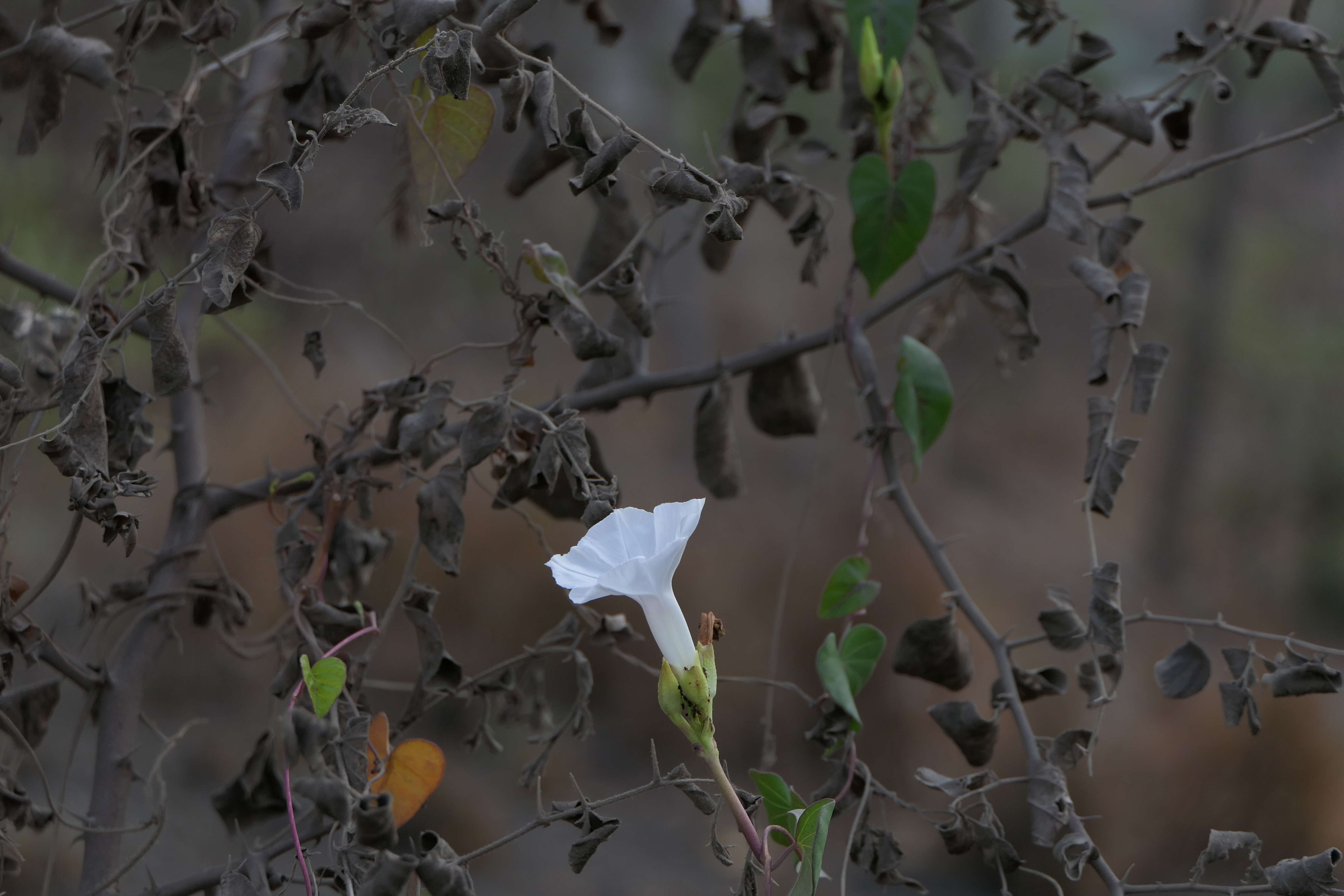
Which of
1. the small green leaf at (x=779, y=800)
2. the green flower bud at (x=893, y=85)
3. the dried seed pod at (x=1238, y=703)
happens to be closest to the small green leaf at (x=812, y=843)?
the small green leaf at (x=779, y=800)

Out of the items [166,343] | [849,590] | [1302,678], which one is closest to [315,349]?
[166,343]

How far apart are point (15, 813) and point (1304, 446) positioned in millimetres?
4139

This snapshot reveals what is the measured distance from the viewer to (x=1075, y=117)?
680 mm

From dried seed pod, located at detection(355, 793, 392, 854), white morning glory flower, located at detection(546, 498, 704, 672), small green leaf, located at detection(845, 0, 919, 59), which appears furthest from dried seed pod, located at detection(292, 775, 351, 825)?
small green leaf, located at detection(845, 0, 919, 59)

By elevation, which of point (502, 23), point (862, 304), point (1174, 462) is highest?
point (502, 23)

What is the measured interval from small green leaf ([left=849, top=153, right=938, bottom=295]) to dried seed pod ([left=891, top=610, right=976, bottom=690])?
0.22 meters

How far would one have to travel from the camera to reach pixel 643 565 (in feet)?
1.22

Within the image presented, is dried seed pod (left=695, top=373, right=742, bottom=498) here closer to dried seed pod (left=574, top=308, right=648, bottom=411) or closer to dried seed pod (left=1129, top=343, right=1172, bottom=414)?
dried seed pod (left=574, top=308, right=648, bottom=411)

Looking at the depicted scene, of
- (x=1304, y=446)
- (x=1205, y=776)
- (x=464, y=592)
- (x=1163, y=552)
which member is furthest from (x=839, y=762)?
(x=1304, y=446)

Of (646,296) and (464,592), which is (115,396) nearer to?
(646,296)

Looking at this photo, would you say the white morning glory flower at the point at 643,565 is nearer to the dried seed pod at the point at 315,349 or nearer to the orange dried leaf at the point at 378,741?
the orange dried leaf at the point at 378,741

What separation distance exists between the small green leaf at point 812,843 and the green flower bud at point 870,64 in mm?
446

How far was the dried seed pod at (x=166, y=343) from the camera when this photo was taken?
1.31 ft

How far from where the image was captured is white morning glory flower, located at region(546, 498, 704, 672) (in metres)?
0.37
